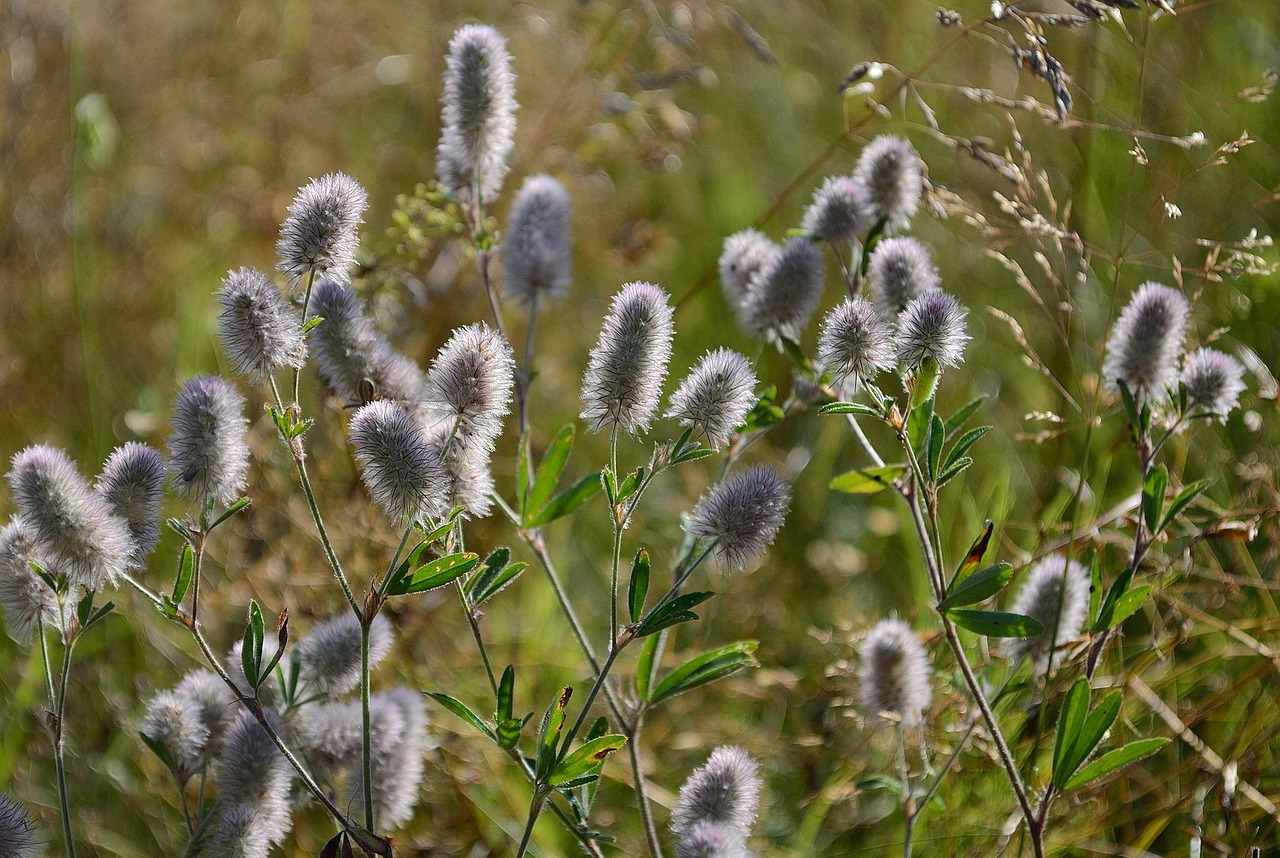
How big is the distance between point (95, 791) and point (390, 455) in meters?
1.69

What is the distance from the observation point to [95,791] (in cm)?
260

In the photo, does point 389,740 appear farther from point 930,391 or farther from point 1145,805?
point 1145,805

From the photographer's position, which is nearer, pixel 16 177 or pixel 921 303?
pixel 921 303

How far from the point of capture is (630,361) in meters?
1.59

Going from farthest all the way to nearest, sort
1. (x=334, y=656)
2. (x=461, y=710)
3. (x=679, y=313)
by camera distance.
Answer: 1. (x=679, y=313)
2. (x=334, y=656)
3. (x=461, y=710)

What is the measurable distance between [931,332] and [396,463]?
29.8 inches

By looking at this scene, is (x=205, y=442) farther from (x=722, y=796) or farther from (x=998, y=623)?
(x=998, y=623)

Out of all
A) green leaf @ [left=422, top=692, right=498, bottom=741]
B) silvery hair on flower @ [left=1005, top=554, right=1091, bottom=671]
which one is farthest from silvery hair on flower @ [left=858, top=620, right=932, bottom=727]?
green leaf @ [left=422, top=692, right=498, bottom=741]

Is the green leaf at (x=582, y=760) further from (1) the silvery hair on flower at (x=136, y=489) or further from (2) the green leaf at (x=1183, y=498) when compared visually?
(2) the green leaf at (x=1183, y=498)

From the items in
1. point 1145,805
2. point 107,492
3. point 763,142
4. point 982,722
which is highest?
point 763,142

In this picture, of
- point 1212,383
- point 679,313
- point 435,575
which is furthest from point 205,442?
point 679,313

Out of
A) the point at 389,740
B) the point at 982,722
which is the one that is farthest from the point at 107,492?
the point at 982,722

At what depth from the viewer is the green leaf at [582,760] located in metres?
1.50

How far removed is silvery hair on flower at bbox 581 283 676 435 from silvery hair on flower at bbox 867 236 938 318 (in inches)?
18.6
